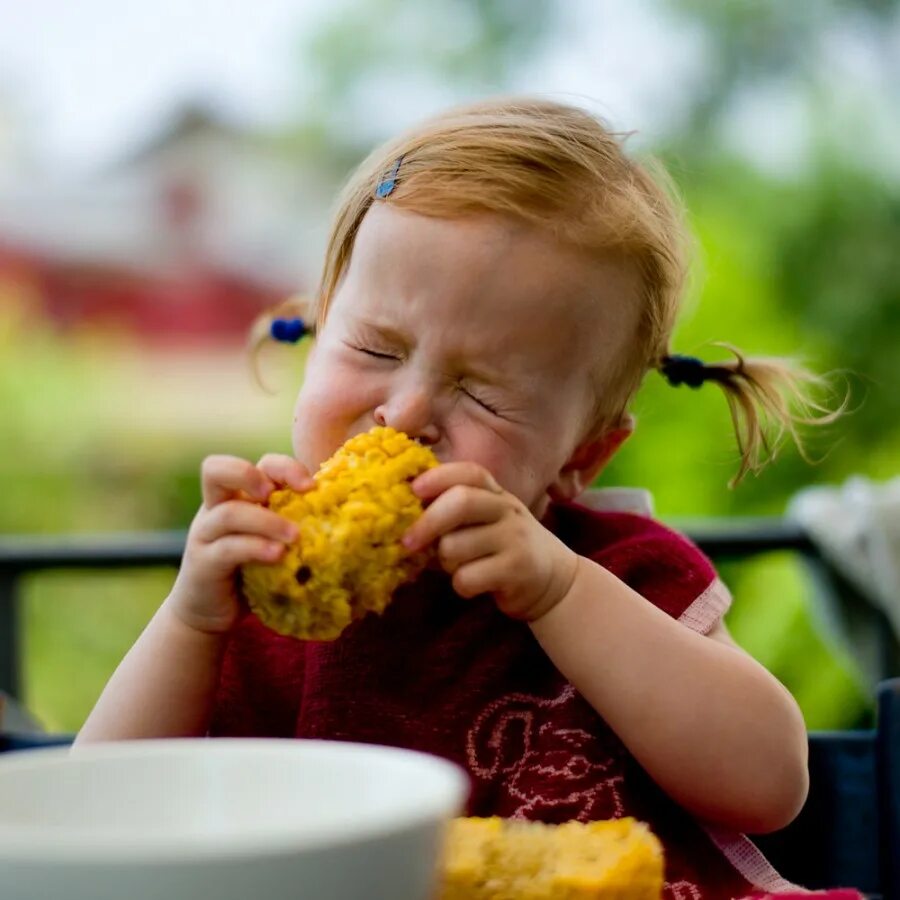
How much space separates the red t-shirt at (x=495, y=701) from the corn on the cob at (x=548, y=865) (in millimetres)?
300

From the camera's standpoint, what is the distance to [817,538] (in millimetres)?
1693

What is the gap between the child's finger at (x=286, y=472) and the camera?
27.7 inches

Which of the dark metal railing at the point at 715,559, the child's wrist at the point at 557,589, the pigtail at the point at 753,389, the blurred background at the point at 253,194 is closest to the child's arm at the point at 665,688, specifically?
the child's wrist at the point at 557,589

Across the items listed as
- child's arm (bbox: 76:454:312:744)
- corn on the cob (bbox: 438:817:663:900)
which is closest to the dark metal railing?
child's arm (bbox: 76:454:312:744)

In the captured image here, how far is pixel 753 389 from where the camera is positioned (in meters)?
1.19

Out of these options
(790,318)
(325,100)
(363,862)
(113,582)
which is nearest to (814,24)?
(790,318)

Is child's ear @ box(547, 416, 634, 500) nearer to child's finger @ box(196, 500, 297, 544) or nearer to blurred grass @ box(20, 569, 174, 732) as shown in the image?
child's finger @ box(196, 500, 297, 544)

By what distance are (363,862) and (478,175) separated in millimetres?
650

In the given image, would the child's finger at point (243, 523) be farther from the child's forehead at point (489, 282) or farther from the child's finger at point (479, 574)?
the child's forehead at point (489, 282)

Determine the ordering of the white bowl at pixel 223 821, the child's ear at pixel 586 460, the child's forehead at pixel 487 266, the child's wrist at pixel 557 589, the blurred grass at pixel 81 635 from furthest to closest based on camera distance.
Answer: the blurred grass at pixel 81 635 < the child's ear at pixel 586 460 < the child's forehead at pixel 487 266 < the child's wrist at pixel 557 589 < the white bowl at pixel 223 821

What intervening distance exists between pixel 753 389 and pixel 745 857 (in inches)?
17.7

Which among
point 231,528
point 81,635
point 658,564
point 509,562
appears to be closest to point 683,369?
point 658,564

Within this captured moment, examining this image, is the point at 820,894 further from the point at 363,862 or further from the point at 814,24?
the point at 814,24

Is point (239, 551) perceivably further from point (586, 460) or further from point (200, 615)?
point (586, 460)
